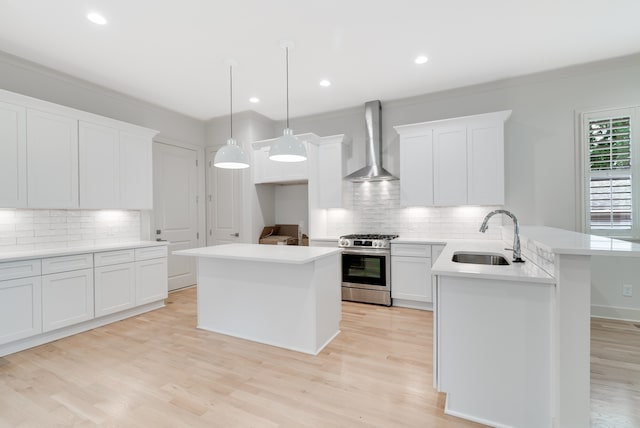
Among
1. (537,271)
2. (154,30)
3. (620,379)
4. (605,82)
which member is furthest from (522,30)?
(154,30)

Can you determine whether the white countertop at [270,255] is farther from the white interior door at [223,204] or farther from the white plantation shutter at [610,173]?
the white plantation shutter at [610,173]

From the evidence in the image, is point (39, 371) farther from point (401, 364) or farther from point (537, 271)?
point (537, 271)

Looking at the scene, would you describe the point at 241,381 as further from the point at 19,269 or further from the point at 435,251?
the point at 435,251

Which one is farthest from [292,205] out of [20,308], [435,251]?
[20,308]

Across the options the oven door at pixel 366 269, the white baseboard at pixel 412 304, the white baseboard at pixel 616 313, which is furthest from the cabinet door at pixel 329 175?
the white baseboard at pixel 616 313

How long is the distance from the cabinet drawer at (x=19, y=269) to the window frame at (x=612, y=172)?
6014mm

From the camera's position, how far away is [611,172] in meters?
3.55

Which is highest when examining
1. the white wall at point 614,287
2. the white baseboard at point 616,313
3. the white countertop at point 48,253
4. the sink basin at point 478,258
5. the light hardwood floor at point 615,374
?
the white countertop at point 48,253

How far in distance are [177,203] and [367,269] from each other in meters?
3.33

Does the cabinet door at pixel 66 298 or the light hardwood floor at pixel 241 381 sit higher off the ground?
the cabinet door at pixel 66 298

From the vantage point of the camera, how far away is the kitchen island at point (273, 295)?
2.78 meters

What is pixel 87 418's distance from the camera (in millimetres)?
1911

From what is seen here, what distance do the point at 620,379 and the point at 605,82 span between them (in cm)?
327

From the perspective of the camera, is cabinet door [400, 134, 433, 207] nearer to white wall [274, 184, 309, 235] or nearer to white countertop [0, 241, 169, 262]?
white wall [274, 184, 309, 235]
